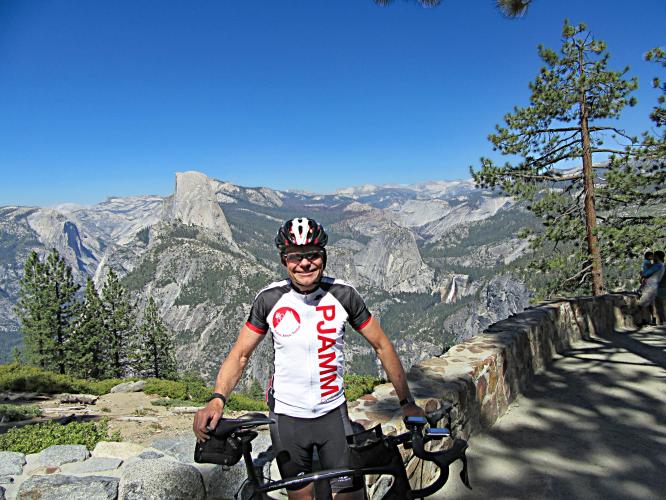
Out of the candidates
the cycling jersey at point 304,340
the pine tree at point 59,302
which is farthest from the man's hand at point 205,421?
the pine tree at point 59,302

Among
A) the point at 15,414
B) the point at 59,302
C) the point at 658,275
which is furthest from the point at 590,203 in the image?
the point at 59,302

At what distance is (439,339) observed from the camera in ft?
621

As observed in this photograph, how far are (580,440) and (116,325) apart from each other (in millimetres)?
40053

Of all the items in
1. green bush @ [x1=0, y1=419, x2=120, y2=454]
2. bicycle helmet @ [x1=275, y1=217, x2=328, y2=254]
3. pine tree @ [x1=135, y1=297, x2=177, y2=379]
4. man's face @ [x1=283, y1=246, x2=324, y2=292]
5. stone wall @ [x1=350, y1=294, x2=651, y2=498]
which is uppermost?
bicycle helmet @ [x1=275, y1=217, x2=328, y2=254]

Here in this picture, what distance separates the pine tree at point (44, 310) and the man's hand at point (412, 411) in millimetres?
37032

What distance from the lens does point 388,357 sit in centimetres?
276

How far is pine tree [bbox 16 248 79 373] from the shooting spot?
32375mm

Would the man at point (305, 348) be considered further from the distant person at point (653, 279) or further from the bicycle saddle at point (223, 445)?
the distant person at point (653, 279)

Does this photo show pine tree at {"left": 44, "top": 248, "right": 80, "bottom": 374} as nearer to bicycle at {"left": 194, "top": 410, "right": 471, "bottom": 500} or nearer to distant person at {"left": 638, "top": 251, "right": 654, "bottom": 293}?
distant person at {"left": 638, "top": 251, "right": 654, "bottom": 293}

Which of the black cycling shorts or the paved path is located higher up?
the black cycling shorts

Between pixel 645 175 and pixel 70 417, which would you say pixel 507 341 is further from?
pixel 645 175

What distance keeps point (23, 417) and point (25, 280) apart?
27.1m

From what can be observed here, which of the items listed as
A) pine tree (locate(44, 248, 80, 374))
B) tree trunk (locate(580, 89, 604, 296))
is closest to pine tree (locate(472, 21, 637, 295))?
tree trunk (locate(580, 89, 604, 296))

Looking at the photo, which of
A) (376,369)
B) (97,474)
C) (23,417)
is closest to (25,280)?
(23,417)
